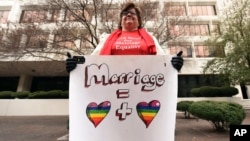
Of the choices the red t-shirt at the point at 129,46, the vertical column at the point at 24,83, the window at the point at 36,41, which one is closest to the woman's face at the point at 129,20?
the red t-shirt at the point at 129,46

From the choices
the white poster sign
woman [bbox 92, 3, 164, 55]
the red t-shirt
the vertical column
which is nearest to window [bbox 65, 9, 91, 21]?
woman [bbox 92, 3, 164, 55]

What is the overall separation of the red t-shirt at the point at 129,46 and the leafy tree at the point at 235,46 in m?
14.2

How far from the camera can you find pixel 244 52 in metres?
15.0

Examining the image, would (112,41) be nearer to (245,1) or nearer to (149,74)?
(149,74)

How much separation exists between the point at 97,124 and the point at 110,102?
208 millimetres

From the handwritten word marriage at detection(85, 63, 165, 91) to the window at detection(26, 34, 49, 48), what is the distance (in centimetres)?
915

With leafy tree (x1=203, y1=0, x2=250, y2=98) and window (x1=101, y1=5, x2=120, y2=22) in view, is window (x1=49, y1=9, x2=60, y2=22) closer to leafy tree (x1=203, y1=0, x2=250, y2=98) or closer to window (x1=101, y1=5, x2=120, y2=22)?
window (x1=101, y1=5, x2=120, y2=22)

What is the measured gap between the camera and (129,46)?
2.46 m

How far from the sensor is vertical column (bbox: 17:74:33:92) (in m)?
25.9

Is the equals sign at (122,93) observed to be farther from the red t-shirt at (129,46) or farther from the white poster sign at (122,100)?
the red t-shirt at (129,46)

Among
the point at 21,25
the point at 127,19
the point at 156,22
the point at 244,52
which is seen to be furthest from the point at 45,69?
the point at 127,19

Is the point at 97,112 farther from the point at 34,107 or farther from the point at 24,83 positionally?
the point at 24,83

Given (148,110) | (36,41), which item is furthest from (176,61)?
(36,41)

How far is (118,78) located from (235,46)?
1538 cm
